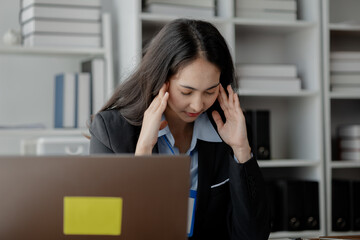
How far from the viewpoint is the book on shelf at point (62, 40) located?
256 centimetres

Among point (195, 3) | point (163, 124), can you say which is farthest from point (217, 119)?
point (195, 3)

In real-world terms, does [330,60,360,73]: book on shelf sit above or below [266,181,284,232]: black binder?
above

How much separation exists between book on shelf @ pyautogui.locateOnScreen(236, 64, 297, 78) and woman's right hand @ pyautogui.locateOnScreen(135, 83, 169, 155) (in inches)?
48.0

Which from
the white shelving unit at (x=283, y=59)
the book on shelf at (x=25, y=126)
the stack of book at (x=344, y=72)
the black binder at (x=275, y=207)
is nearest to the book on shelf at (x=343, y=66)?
the stack of book at (x=344, y=72)

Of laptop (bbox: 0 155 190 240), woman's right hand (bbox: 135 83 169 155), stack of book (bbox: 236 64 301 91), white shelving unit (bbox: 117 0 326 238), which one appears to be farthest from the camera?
stack of book (bbox: 236 64 301 91)

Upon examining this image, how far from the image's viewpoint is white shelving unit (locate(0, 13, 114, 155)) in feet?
8.43

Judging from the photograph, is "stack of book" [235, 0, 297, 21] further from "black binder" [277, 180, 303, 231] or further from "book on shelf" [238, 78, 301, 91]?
"black binder" [277, 180, 303, 231]

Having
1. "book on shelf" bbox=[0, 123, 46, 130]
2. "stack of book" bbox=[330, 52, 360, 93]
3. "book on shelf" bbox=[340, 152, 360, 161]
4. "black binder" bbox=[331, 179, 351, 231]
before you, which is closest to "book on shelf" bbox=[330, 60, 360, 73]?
"stack of book" bbox=[330, 52, 360, 93]

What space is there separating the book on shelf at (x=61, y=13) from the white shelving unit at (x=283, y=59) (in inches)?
7.0

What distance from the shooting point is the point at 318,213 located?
2.82 m

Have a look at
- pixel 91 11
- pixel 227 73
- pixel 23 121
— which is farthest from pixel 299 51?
pixel 23 121

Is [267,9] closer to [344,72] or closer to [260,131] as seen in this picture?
[344,72]

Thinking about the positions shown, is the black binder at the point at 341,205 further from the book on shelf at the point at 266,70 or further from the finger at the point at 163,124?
the finger at the point at 163,124

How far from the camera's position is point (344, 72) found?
9.70 ft
